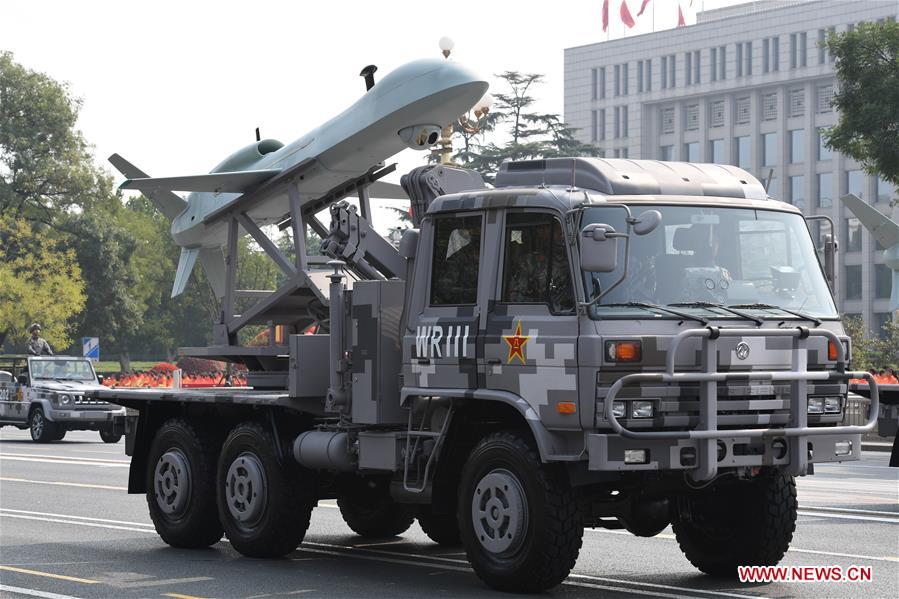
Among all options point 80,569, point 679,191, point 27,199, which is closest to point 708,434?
point 679,191

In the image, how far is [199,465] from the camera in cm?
1341

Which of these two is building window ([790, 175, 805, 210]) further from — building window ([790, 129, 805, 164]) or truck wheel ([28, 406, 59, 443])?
truck wheel ([28, 406, 59, 443])

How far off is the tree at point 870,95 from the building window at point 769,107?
3218 inches

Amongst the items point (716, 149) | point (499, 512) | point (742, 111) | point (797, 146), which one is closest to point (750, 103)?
point (742, 111)

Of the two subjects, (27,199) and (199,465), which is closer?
(199,465)

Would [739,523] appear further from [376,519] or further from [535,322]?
[376,519]

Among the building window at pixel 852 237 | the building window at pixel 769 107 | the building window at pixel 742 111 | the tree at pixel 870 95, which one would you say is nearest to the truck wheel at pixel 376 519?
the tree at pixel 870 95

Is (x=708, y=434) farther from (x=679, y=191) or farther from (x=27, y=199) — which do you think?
(x=27, y=199)

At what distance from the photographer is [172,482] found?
13664 mm

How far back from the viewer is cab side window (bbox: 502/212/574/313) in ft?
33.3

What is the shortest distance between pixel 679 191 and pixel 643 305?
108 cm

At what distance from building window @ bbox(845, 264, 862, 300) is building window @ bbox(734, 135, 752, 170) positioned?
1296 cm

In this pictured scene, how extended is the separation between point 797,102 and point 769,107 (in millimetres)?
2481

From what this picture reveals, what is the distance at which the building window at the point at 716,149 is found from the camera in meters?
117
